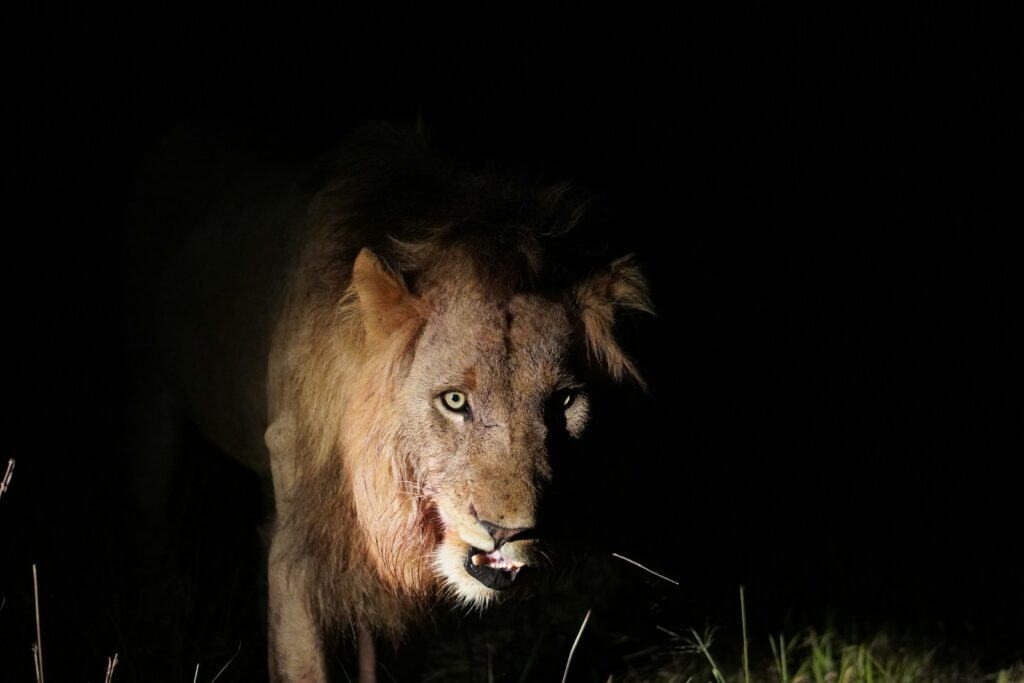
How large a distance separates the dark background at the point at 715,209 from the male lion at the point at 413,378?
1454 mm

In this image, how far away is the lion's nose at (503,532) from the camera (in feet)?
8.16

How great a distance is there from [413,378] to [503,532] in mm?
395

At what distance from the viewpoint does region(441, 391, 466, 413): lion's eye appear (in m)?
2.62

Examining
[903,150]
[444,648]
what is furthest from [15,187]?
[903,150]

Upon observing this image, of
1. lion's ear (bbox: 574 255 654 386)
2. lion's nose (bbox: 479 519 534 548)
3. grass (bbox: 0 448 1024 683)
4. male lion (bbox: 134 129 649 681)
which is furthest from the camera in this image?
grass (bbox: 0 448 1024 683)

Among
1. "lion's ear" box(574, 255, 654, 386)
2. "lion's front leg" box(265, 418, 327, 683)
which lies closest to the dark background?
"lion's front leg" box(265, 418, 327, 683)

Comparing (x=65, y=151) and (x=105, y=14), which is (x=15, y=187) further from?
(x=105, y=14)

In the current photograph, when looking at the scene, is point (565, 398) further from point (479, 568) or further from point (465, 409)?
point (479, 568)

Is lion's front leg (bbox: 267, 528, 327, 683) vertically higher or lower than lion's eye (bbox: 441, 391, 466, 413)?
lower

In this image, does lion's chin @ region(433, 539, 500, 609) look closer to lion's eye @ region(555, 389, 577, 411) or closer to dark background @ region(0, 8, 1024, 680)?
lion's eye @ region(555, 389, 577, 411)

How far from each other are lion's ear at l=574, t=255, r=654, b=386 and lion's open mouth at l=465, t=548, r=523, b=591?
48 centimetres

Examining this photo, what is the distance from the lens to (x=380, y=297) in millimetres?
2709

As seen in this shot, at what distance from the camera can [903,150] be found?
5.21m

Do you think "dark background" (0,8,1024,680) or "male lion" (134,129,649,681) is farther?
"dark background" (0,8,1024,680)
